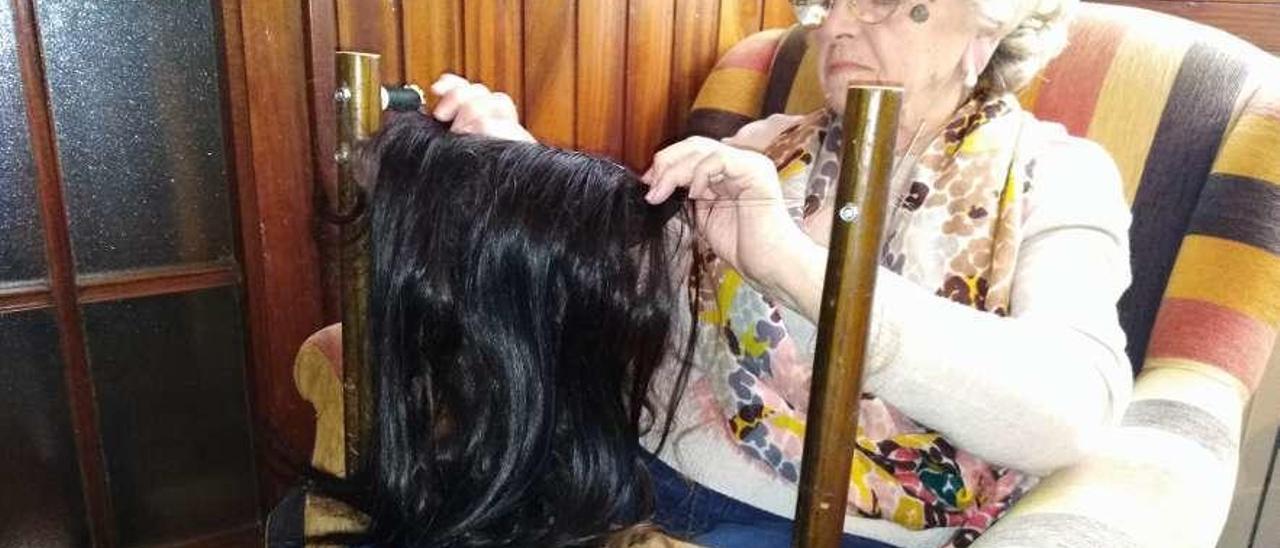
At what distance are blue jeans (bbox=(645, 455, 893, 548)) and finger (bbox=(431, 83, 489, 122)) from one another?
359mm

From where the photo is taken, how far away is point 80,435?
1.30 metres

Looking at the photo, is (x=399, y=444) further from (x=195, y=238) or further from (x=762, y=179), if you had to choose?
(x=195, y=238)

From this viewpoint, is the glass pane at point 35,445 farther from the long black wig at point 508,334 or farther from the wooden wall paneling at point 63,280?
the long black wig at point 508,334

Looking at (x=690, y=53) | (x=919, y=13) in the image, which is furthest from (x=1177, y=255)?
(x=690, y=53)

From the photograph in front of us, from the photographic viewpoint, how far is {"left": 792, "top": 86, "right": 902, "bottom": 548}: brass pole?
46 centimetres

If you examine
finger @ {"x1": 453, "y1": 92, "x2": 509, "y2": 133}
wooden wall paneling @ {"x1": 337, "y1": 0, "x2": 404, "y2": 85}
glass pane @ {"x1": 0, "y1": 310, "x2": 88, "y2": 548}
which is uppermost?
wooden wall paneling @ {"x1": 337, "y1": 0, "x2": 404, "y2": 85}

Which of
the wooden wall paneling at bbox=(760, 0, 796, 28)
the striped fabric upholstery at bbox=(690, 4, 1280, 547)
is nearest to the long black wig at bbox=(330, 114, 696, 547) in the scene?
the striped fabric upholstery at bbox=(690, 4, 1280, 547)

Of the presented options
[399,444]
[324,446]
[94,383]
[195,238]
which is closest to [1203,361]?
[399,444]

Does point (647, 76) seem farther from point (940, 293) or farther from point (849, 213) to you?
point (849, 213)

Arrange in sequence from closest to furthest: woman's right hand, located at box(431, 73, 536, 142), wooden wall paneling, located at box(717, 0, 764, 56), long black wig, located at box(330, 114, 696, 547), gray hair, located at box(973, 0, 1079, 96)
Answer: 1. long black wig, located at box(330, 114, 696, 547)
2. woman's right hand, located at box(431, 73, 536, 142)
3. gray hair, located at box(973, 0, 1079, 96)
4. wooden wall paneling, located at box(717, 0, 764, 56)

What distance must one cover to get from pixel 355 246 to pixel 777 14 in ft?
3.57

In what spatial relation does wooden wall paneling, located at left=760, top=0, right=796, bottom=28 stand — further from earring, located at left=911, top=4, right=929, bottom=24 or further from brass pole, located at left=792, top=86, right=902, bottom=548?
brass pole, located at left=792, top=86, right=902, bottom=548

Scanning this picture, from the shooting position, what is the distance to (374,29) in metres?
1.20

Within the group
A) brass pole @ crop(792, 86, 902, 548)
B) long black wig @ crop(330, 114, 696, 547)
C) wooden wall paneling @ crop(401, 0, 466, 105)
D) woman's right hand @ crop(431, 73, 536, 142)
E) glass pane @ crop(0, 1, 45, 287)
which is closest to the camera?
brass pole @ crop(792, 86, 902, 548)
